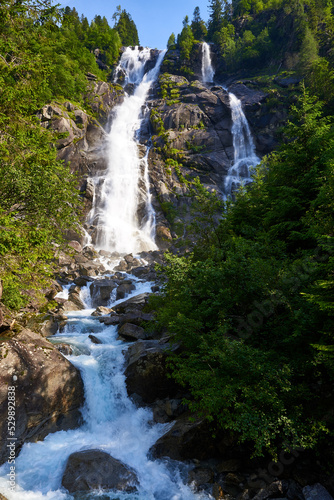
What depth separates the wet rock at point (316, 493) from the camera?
17.5ft

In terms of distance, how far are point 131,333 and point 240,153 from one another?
142 feet

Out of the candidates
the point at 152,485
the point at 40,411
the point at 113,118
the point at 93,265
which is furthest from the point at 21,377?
the point at 113,118

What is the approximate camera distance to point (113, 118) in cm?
5303

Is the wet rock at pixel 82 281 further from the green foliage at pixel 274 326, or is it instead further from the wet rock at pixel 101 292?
the green foliage at pixel 274 326

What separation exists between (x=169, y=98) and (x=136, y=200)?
3027 centimetres

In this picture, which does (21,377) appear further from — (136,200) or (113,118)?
(113,118)

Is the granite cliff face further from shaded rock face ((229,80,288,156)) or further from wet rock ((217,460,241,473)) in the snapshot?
wet rock ((217,460,241,473))

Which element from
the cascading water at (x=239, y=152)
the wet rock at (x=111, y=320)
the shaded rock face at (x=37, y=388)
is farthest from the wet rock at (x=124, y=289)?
the cascading water at (x=239, y=152)

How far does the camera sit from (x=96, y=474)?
23.4 feet

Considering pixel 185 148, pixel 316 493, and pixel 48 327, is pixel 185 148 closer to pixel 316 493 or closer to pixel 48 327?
pixel 48 327

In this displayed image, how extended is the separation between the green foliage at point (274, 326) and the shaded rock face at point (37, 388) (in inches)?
175

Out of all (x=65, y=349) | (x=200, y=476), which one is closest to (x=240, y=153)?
(x=65, y=349)

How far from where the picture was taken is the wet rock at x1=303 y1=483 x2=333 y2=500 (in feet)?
17.5

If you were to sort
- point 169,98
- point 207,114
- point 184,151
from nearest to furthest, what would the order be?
point 184,151
point 207,114
point 169,98
